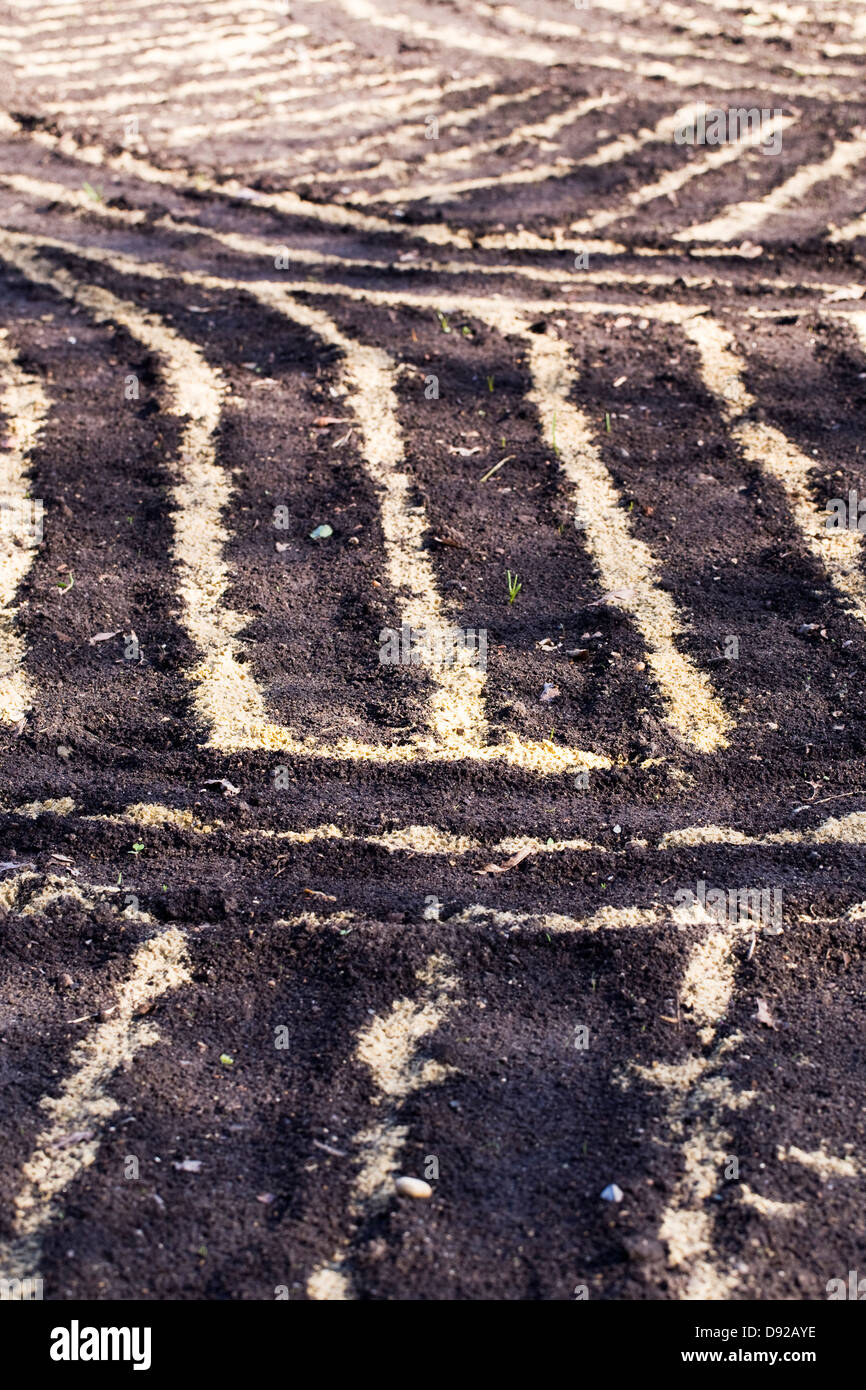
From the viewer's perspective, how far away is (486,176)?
31.0 feet

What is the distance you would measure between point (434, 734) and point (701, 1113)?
5.77ft

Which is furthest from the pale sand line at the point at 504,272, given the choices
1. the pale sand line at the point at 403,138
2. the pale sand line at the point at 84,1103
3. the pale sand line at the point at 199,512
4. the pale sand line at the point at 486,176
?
the pale sand line at the point at 84,1103

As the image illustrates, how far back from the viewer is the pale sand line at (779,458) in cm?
539

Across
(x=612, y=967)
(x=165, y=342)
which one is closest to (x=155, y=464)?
(x=165, y=342)

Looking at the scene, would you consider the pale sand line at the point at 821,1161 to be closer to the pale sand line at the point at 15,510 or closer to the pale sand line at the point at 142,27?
the pale sand line at the point at 15,510

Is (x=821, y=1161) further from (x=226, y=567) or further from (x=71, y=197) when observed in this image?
(x=71, y=197)

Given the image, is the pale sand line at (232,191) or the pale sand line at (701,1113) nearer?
the pale sand line at (701,1113)

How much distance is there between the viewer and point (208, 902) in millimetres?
3965

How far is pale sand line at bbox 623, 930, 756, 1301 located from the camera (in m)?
2.94

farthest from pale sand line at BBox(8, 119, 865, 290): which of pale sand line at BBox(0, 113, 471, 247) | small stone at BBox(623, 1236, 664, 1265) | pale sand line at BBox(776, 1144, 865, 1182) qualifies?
small stone at BBox(623, 1236, 664, 1265)

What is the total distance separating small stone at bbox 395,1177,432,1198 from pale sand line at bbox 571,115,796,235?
6800 mm

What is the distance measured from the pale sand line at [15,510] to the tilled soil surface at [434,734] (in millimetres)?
25

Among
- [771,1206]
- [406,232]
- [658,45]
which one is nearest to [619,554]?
[771,1206]
